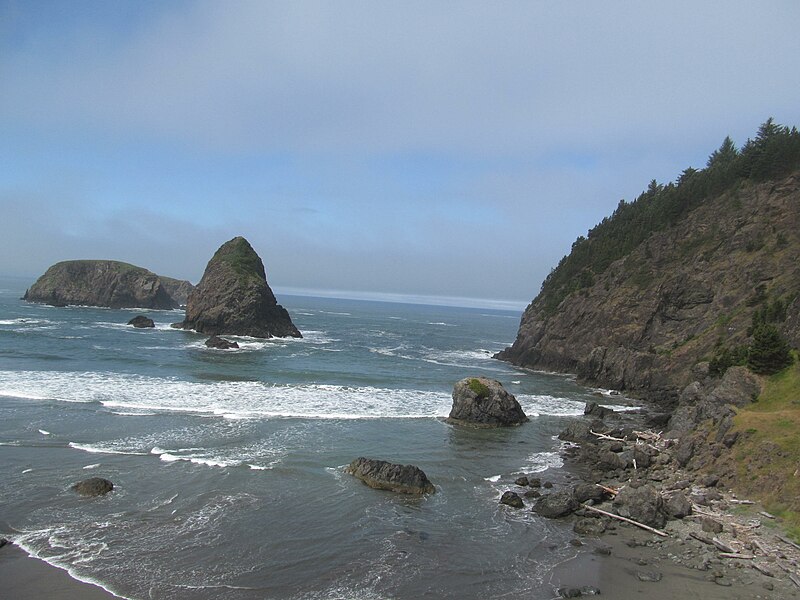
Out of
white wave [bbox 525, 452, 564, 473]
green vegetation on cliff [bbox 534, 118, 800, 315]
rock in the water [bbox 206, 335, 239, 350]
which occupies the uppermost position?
green vegetation on cliff [bbox 534, 118, 800, 315]

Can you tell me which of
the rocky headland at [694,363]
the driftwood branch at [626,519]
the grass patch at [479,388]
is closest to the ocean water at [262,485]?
the driftwood branch at [626,519]

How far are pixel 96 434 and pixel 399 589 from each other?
868 inches

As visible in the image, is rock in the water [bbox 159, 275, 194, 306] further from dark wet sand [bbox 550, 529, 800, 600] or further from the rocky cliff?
dark wet sand [bbox 550, 529, 800, 600]

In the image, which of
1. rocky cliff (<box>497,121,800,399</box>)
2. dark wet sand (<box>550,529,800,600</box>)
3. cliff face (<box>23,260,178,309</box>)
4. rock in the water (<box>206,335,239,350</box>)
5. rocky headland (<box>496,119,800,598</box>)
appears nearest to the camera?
dark wet sand (<box>550,529,800,600</box>)

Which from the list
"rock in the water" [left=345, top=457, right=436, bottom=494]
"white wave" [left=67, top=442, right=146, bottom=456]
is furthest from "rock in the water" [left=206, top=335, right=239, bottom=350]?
"rock in the water" [left=345, top=457, right=436, bottom=494]

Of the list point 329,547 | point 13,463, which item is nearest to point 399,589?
point 329,547

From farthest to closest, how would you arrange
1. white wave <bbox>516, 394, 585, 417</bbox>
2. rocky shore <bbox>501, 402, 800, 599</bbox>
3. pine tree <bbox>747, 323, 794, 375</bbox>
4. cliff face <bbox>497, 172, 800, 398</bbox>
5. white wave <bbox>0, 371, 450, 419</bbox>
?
cliff face <bbox>497, 172, 800, 398</bbox> → white wave <bbox>516, 394, 585, 417</bbox> → white wave <bbox>0, 371, 450, 419</bbox> → pine tree <bbox>747, 323, 794, 375</bbox> → rocky shore <bbox>501, 402, 800, 599</bbox>

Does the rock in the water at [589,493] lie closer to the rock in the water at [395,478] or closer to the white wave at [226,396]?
the rock in the water at [395,478]

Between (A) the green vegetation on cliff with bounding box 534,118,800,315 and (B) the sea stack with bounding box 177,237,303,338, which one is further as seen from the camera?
(B) the sea stack with bounding box 177,237,303,338

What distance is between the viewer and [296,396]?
1778 inches

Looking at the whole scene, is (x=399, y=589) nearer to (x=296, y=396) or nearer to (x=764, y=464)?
(x=764, y=464)

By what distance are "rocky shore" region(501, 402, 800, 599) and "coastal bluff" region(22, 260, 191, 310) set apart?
13981 cm

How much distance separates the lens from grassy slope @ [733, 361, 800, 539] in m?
20.7

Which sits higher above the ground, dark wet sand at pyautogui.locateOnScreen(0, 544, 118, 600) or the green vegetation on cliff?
the green vegetation on cliff
